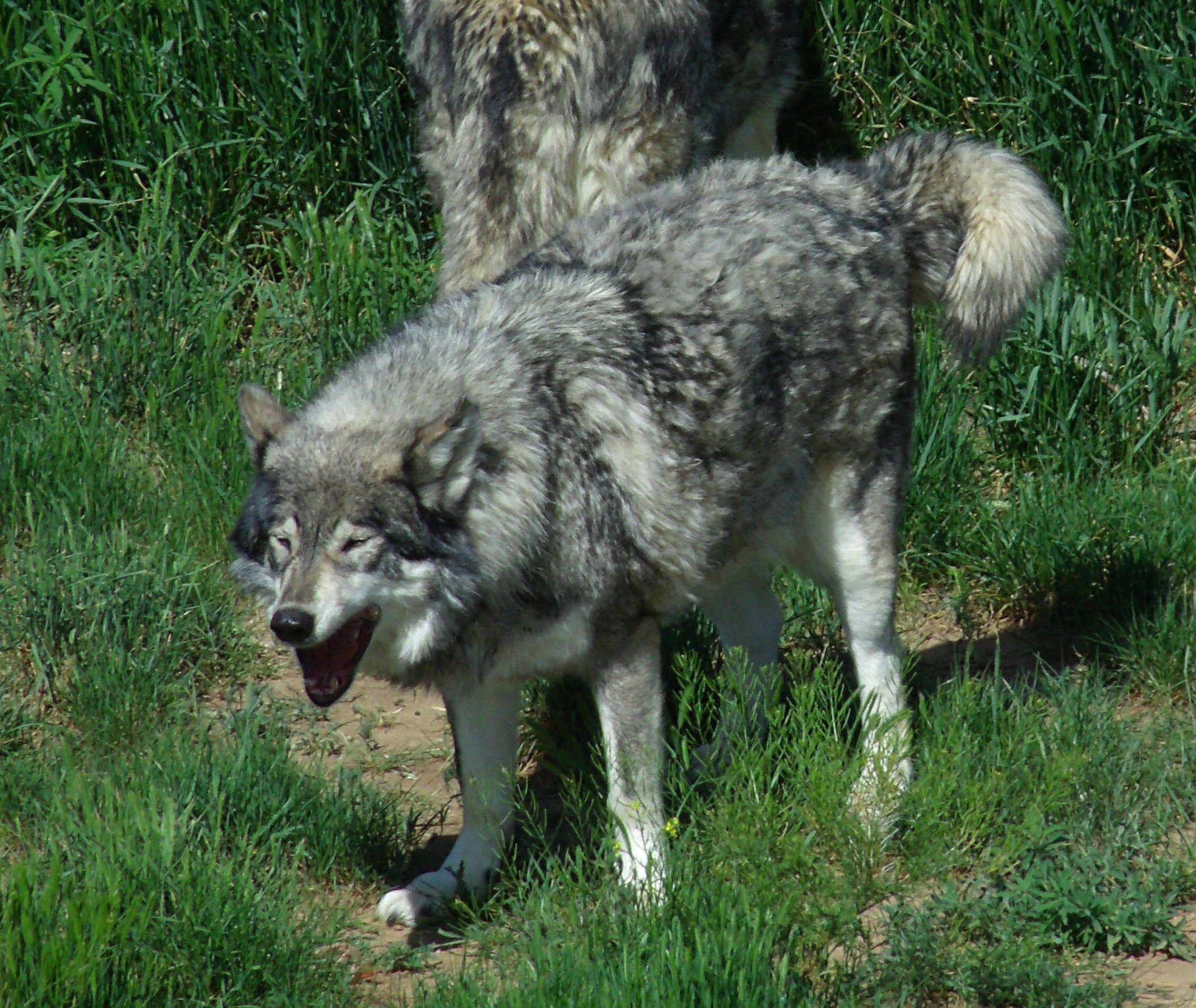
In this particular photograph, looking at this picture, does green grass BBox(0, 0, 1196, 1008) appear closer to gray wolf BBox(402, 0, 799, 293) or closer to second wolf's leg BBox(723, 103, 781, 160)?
second wolf's leg BBox(723, 103, 781, 160)

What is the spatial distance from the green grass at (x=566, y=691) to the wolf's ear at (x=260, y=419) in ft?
2.79

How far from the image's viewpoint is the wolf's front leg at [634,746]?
3.82 m

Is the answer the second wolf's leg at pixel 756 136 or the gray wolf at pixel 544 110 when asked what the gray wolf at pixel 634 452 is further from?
the second wolf's leg at pixel 756 136

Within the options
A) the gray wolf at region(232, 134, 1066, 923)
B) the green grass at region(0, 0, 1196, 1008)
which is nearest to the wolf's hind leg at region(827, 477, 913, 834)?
the gray wolf at region(232, 134, 1066, 923)

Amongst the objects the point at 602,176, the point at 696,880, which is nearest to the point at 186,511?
the point at 602,176

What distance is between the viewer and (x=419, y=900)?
3998 millimetres

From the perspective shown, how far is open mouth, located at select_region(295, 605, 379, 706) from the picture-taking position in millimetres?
3465

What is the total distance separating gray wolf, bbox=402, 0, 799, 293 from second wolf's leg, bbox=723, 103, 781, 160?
2.01 feet

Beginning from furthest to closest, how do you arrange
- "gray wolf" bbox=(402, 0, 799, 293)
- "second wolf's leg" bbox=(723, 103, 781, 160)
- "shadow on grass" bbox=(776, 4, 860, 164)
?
1. "shadow on grass" bbox=(776, 4, 860, 164)
2. "second wolf's leg" bbox=(723, 103, 781, 160)
3. "gray wolf" bbox=(402, 0, 799, 293)

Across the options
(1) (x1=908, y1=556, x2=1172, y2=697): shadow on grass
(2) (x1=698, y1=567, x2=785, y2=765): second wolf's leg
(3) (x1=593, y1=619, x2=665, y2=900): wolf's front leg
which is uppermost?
(3) (x1=593, y1=619, x2=665, y2=900): wolf's front leg

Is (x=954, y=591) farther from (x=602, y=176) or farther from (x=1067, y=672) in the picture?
(x=602, y=176)

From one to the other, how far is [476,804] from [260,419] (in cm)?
122

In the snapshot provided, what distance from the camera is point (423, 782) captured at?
4.69 m

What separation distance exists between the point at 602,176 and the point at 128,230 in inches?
91.7
